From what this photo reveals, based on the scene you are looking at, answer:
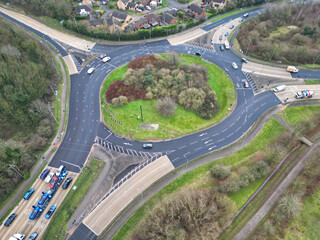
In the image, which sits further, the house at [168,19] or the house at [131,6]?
the house at [131,6]

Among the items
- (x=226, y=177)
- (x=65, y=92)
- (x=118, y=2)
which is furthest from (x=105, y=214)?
(x=118, y=2)

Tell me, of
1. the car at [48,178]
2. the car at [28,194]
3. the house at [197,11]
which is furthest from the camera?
the house at [197,11]

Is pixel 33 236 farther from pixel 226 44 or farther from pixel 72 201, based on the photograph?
pixel 226 44

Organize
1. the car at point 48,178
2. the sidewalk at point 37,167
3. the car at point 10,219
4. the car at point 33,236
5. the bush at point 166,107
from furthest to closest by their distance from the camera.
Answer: the bush at point 166,107
the car at point 48,178
the sidewalk at point 37,167
the car at point 10,219
the car at point 33,236

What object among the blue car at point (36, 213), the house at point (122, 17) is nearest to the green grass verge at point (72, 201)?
the blue car at point (36, 213)

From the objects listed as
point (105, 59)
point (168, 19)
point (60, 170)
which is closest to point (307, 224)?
point (60, 170)

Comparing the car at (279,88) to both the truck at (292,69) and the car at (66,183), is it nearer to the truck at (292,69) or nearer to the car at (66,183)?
the truck at (292,69)
